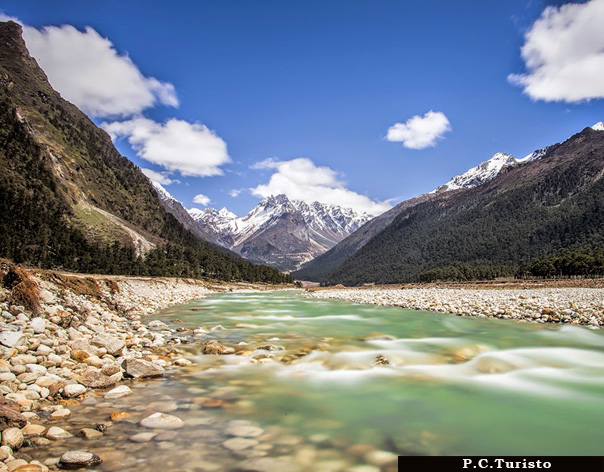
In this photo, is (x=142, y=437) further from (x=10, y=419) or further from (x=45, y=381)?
(x=45, y=381)

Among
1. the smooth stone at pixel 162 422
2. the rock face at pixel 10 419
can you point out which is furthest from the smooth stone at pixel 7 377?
the smooth stone at pixel 162 422

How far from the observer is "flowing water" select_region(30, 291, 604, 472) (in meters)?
6.26

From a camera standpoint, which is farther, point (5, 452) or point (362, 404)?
point (362, 404)

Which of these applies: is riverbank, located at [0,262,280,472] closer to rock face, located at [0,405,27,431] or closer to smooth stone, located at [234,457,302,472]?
rock face, located at [0,405,27,431]

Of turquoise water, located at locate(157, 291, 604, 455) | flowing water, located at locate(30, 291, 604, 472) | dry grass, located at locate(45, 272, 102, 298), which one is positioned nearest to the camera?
flowing water, located at locate(30, 291, 604, 472)

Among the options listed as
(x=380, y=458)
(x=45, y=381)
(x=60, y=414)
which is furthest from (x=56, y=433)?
(x=380, y=458)

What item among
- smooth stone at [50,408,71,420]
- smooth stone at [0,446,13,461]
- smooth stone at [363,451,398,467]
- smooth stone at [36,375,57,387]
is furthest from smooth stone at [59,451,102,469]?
smooth stone at [363,451,398,467]

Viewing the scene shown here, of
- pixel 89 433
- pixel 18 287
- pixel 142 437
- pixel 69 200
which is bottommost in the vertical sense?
pixel 142 437

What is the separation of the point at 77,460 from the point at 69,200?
129 meters

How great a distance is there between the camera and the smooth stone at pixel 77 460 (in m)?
5.29

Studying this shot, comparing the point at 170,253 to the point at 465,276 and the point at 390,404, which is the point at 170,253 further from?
the point at 390,404

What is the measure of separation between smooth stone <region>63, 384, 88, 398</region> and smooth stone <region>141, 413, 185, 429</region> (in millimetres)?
2346

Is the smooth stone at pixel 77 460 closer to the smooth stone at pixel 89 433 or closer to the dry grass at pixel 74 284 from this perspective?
the smooth stone at pixel 89 433

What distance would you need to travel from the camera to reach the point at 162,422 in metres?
7.04
